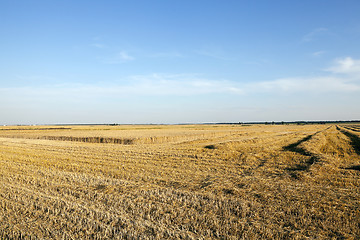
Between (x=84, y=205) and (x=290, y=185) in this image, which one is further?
(x=290, y=185)

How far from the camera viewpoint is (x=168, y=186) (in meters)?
8.56

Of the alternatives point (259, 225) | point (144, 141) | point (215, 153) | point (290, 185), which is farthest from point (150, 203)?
point (144, 141)

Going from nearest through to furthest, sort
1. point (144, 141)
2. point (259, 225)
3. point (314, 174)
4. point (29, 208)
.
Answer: point (259, 225)
point (29, 208)
point (314, 174)
point (144, 141)

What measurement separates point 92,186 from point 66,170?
3.74m

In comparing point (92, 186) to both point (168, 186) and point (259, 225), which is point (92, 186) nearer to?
point (168, 186)

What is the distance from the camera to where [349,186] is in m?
8.20

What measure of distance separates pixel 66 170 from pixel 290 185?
32.5 ft

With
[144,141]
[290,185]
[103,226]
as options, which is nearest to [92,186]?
[103,226]

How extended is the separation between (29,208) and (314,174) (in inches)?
408

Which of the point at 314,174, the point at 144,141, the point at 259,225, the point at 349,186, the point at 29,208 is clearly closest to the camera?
the point at 259,225

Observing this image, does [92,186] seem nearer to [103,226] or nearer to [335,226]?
[103,226]

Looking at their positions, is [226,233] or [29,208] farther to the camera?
[29,208]

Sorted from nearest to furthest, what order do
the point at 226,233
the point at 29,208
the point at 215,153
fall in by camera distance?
the point at 226,233, the point at 29,208, the point at 215,153

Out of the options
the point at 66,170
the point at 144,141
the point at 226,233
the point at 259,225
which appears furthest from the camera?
the point at 144,141
